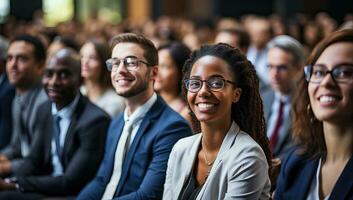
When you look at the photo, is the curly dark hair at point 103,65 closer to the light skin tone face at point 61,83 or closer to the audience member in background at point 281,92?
the light skin tone face at point 61,83

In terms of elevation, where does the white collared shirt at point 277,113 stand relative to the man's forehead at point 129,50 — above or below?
below

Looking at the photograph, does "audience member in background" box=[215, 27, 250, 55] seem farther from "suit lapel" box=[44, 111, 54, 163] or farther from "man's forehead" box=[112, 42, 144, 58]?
"man's forehead" box=[112, 42, 144, 58]

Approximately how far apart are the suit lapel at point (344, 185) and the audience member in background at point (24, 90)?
8.18ft

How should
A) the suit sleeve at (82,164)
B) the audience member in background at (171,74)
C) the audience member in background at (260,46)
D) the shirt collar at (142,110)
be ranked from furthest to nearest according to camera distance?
the audience member in background at (260,46), the audience member in background at (171,74), the suit sleeve at (82,164), the shirt collar at (142,110)

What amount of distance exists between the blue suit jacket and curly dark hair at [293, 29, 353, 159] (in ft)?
2.04

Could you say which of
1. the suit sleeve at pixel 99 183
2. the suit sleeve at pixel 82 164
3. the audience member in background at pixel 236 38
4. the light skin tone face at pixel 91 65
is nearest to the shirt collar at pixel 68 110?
the suit sleeve at pixel 82 164

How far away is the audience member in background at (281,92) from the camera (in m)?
4.11

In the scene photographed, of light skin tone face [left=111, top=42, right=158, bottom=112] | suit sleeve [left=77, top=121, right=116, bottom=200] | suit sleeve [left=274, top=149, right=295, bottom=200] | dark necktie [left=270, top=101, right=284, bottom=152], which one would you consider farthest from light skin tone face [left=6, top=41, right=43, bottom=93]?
suit sleeve [left=274, top=149, right=295, bottom=200]

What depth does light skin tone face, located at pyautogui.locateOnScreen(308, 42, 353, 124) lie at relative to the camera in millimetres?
2344

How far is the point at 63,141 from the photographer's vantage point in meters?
3.82

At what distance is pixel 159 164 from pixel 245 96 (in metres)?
0.63

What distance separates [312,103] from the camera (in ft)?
8.05

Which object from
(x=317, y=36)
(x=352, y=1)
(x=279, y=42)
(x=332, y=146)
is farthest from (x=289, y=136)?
(x=352, y=1)

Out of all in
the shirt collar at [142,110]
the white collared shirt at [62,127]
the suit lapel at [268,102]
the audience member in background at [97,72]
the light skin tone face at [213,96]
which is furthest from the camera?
the audience member in background at [97,72]
